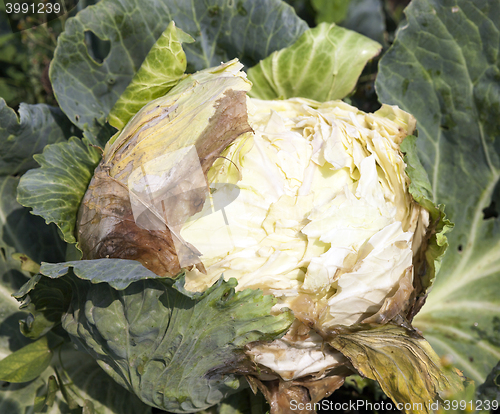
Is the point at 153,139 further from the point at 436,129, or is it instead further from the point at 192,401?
the point at 436,129

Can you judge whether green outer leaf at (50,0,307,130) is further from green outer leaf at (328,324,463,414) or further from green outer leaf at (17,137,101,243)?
green outer leaf at (328,324,463,414)

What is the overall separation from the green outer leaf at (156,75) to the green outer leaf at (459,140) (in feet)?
3.20

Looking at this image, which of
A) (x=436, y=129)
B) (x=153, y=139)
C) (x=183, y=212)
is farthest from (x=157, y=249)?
(x=436, y=129)

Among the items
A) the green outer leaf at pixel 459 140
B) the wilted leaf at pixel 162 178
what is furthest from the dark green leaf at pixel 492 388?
the wilted leaf at pixel 162 178

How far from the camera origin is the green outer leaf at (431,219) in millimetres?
1599

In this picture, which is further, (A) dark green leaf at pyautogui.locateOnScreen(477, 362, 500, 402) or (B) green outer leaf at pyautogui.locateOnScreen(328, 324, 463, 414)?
(A) dark green leaf at pyautogui.locateOnScreen(477, 362, 500, 402)

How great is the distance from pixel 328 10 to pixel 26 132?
1.71m

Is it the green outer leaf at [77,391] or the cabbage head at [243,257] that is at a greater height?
the cabbage head at [243,257]

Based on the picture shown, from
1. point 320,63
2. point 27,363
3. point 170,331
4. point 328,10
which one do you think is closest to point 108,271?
point 170,331

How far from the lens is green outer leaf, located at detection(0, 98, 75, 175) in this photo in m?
1.80

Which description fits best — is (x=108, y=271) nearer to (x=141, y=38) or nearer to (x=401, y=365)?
(x=401, y=365)

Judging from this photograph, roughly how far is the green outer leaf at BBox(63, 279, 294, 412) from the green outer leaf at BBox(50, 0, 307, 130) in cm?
100

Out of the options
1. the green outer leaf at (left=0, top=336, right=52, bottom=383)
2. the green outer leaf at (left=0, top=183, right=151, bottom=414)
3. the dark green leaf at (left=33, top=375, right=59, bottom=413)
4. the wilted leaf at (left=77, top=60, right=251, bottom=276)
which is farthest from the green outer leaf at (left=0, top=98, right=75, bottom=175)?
the dark green leaf at (left=33, top=375, right=59, bottom=413)

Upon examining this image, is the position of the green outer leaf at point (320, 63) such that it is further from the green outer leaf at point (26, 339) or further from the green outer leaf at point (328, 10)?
the green outer leaf at point (26, 339)
